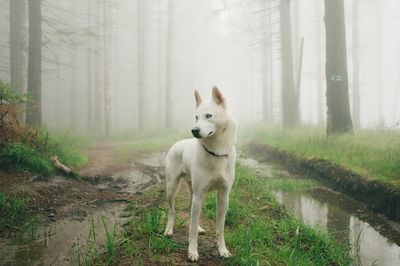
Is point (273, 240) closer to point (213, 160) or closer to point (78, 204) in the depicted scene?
point (213, 160)

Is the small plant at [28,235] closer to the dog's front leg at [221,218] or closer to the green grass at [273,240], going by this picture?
the dog's front leg at [221,218]

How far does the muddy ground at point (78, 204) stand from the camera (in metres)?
3.97

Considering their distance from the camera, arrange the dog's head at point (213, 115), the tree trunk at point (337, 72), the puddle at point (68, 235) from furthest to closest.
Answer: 1. the tree trunk at point (337, 72)
2. the puddle at point (68, 235)
3. the dog's head at point (213, 115)

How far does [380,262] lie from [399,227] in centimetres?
118

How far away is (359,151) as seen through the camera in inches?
312

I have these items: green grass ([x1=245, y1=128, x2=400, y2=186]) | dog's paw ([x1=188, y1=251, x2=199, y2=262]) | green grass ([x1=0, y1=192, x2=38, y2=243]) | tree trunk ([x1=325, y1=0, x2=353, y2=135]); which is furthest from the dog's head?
tree trunk ([x1=325, y1=0, x2=353, y2=135])

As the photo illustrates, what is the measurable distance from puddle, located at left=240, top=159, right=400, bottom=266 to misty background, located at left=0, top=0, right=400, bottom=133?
52.5ft

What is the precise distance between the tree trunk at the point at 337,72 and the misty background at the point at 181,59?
12.9 metres

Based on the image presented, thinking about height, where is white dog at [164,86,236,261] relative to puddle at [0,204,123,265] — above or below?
above

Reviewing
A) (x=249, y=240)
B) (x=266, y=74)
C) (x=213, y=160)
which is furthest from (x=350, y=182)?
(x=266, y=74)

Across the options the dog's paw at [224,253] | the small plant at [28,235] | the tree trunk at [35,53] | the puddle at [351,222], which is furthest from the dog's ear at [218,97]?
the tree trunk at [35,53]

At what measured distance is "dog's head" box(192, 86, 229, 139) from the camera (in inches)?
138

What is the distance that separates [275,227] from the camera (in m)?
4.90

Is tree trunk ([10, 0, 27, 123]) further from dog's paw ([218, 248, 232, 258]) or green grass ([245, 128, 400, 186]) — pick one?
dog's paw ([218, 248, 232, 258])
